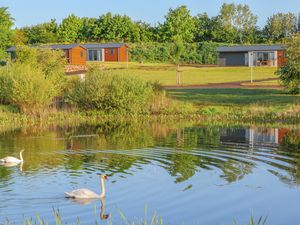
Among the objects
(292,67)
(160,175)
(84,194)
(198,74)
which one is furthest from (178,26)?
(84,194)

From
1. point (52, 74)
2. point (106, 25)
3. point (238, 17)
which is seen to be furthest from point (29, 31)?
point (52, 74)

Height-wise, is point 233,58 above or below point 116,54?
below

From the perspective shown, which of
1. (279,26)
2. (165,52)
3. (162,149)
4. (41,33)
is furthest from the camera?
(279,26)

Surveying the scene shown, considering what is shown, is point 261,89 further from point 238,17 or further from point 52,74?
point 238,17

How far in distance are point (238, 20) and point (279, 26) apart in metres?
14.3

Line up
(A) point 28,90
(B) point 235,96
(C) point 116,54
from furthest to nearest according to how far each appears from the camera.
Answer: (C) point 116,54, (B) point 235,96, (A) point 28,90

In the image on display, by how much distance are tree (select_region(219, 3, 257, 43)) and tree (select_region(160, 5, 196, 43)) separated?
31.6 feet

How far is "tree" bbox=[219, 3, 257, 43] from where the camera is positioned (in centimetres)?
13538

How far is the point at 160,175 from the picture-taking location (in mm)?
24641

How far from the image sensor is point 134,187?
880 inches

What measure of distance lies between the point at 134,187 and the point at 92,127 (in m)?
20.9

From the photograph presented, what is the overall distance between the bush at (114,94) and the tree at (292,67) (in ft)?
34.1

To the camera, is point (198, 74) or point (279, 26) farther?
point (279, 26)

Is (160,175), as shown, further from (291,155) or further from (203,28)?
(203,28)
